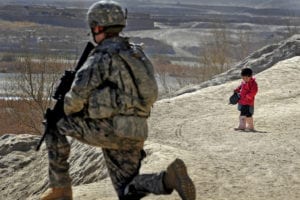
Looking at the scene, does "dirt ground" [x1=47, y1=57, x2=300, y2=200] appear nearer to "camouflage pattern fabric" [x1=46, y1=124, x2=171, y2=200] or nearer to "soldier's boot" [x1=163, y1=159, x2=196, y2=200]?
"camouflage pattern fabric" [x1=46, y1=124, x2=171, y2=200]

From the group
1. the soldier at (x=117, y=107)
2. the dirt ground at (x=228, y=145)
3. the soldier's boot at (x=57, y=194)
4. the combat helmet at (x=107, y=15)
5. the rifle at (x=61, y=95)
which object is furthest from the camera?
the dirt ground at (x=228, y=145)

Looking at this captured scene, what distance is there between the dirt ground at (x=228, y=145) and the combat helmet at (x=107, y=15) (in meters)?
1.99

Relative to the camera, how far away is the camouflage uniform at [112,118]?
5.79 meters

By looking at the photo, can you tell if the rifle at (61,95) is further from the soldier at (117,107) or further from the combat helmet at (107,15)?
the combat helmet at (107,15)

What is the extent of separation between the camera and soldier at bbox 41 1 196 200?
19.0 feet

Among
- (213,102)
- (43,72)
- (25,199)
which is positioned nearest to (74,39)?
(43,72)

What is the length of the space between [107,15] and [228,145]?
4568mm

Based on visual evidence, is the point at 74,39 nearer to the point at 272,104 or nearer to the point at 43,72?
the point at 43,72

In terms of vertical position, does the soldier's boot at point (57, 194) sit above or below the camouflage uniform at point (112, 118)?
below

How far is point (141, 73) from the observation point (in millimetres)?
5824

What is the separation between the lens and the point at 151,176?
19.6 ft

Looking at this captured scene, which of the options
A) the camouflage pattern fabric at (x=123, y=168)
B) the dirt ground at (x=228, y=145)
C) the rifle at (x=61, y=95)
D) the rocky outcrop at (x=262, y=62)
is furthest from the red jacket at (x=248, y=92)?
the rocky outcrop at (x=262, y=62)

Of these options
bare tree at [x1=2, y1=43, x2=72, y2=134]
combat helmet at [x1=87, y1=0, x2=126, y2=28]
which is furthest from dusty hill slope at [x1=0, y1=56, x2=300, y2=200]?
bare tree at [x1=2, y1=43, x2=72, y2=134]

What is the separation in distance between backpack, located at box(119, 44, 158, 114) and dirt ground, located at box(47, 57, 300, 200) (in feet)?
5.35
